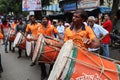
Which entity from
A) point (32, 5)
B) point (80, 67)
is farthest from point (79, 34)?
point (32, 5)

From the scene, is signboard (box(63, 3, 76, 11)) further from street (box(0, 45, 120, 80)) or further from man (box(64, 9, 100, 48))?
man (box(64, 9, 100, 48))

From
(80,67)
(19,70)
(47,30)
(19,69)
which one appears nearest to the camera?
(80,67)

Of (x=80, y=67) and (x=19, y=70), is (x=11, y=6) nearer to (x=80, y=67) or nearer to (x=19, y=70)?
(x=19, y=70)

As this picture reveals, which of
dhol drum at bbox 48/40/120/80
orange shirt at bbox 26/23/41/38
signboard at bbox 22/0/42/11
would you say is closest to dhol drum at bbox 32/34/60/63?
orange shirt at bbox 26/23/41/38

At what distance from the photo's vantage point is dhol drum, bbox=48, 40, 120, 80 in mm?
4207

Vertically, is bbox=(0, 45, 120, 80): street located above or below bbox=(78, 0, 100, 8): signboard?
below

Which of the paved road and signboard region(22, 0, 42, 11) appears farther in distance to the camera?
signboard region(22, 0, 42, 11)

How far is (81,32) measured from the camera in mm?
5648

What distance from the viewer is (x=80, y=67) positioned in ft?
14.2

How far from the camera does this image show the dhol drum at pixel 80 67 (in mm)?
4207

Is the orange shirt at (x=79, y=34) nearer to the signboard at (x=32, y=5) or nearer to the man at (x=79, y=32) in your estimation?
the man at (x=79, y=32)

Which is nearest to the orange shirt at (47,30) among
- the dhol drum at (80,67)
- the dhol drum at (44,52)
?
the dhol drum at (44,52)

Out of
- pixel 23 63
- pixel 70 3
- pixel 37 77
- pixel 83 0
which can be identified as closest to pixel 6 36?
pixel 23 63

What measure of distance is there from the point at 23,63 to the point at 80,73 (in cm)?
715
